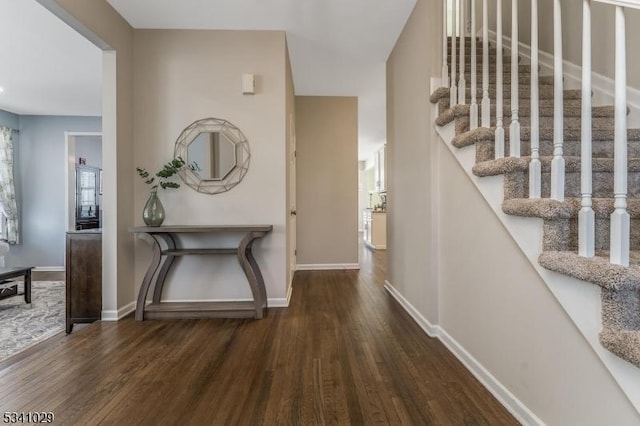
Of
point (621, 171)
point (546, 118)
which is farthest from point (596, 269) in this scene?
point (546, 118)

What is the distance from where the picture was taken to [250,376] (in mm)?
1764

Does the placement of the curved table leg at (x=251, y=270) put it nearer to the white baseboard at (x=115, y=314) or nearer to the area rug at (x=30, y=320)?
the white baseboard at (x=115, y=314)

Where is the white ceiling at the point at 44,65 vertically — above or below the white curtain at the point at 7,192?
above

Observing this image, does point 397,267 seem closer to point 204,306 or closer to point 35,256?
point 204,306

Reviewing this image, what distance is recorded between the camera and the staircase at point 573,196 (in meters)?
0.98

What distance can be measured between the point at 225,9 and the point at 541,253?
2856mm

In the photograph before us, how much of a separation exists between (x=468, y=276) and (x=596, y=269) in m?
0.89

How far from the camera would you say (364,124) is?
260 inches

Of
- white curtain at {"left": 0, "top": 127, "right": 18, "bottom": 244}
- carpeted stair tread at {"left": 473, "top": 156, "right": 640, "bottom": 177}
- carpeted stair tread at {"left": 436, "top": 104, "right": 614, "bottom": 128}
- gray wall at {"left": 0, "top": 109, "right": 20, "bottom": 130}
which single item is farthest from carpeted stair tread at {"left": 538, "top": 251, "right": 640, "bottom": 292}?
gray wall at {"left": 0, "top": 109, "right": 20, "bottom": 130}

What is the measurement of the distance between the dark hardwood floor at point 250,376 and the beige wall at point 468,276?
24cm

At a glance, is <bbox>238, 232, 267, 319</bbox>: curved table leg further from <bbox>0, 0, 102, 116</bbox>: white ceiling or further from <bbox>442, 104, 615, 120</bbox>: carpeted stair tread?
<bbox>0, 0, 102, 116</bbox>: white ceiling

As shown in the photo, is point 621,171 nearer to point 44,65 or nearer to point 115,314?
point 115,314

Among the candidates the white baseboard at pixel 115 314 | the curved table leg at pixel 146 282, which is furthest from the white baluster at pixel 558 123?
the white baseboard at pixel 115 314

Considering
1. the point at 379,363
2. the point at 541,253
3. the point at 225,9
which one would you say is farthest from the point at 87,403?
the point at 225,9
